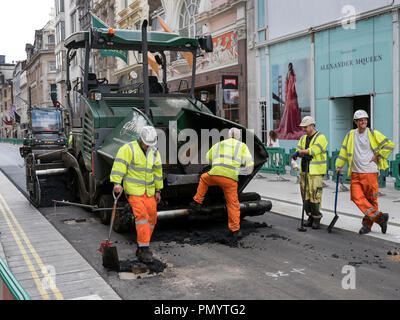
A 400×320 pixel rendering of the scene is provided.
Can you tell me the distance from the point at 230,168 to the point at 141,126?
1.49 metres

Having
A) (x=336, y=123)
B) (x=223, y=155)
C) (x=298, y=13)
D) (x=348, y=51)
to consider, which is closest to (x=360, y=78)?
(x=348, y=51)

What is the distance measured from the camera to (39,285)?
5.13 metres

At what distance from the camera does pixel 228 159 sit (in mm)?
6961

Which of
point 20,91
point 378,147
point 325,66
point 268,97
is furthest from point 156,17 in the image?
point 20,91

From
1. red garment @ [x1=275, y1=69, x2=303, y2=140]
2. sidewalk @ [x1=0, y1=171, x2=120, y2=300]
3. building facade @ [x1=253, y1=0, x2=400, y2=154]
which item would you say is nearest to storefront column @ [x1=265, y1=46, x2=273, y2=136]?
building facade @ [x1=253, y1=0, x2=400, y2=154]

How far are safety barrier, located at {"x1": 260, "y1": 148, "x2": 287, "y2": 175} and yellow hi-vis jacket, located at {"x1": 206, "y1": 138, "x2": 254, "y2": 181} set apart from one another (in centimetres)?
810

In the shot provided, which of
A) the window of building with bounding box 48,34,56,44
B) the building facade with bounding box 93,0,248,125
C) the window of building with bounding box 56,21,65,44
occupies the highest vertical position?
the window of building with bounding box 48,34,56,44

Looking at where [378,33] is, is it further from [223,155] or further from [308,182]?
[223,155]

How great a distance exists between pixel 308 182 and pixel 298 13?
33.6ft

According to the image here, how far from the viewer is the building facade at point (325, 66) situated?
13141mm

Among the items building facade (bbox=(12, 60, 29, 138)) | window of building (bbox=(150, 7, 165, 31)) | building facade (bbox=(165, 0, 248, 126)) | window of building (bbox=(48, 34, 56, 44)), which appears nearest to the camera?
building facade (bbox=(165, 0, 248, 126))

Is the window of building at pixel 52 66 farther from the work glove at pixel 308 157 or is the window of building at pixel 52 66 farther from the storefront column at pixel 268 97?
the work glove at pixel 308 157

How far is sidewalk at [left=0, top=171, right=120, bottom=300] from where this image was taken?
194 inches

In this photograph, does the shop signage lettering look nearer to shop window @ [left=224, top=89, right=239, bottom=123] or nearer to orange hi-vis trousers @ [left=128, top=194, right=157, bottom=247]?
shop window @ [left=224, top=89, right=239, bottom=123]
